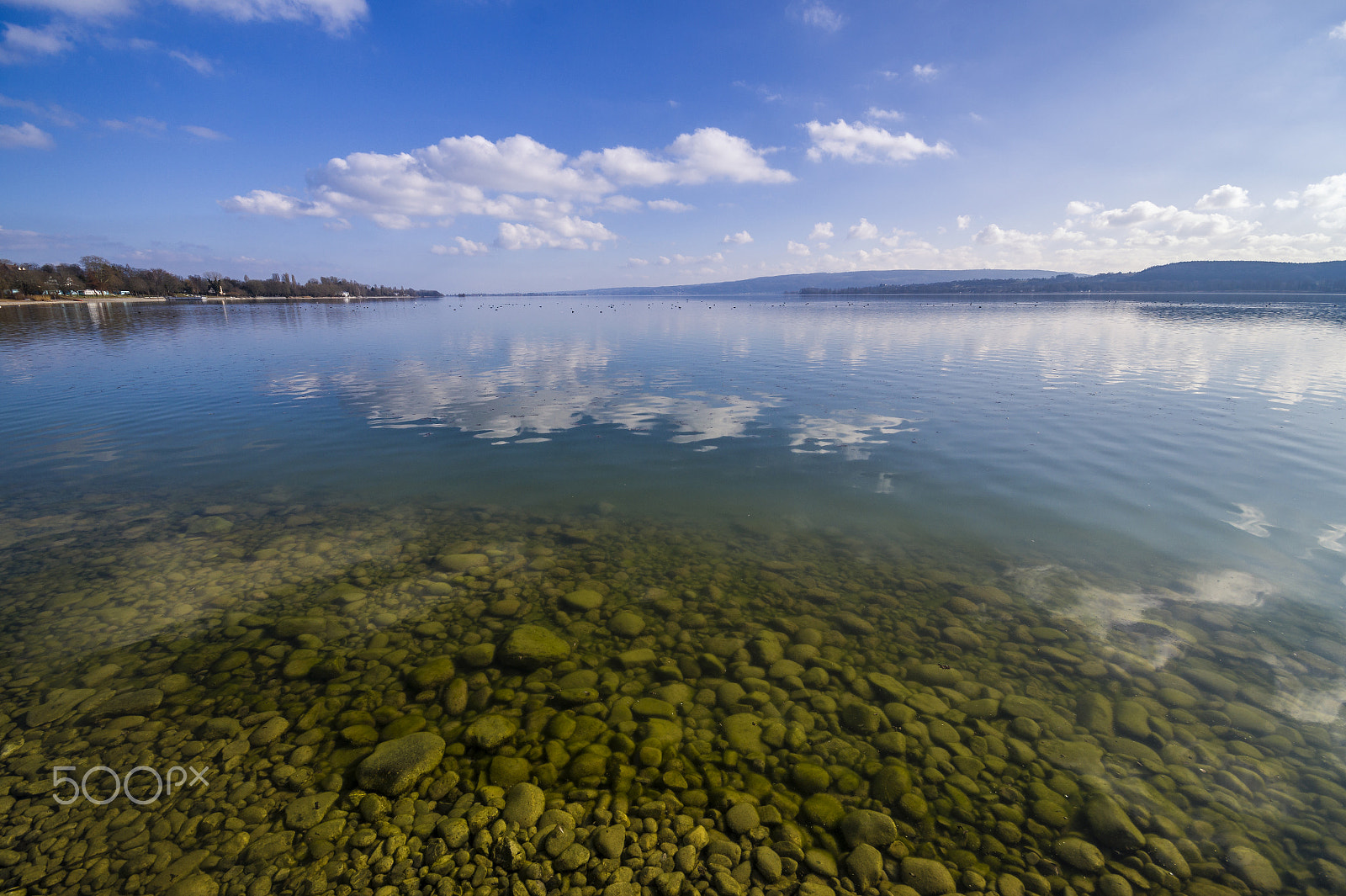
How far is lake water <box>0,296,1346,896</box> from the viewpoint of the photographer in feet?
18.8

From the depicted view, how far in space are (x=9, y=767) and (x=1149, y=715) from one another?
1507cm

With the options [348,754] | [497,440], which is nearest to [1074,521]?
[348,754]

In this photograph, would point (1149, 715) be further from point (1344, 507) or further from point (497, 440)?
point (497, 440)

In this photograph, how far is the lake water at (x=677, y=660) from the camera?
573cm

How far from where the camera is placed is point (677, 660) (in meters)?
9.10

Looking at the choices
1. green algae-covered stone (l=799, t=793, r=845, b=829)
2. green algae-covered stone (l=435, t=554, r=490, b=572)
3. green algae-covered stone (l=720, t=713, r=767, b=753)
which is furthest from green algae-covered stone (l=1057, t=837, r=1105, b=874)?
green algae-covered stone (l=435, t=554, r=490, b=572)

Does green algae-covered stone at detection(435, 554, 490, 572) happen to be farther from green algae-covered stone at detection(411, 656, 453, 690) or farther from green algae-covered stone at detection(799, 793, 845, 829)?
green algae-covered stone at detection(799, 793, 845, 829)

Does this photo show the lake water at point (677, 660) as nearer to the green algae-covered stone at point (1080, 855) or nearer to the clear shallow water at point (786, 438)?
the green algae-covered stone at point (1080, 855)

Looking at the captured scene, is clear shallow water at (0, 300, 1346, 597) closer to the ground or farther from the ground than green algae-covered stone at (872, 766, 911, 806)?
farther from the ground

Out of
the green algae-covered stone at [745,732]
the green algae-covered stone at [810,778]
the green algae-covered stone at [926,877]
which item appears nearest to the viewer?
the green algae-covered stone at [926,877]

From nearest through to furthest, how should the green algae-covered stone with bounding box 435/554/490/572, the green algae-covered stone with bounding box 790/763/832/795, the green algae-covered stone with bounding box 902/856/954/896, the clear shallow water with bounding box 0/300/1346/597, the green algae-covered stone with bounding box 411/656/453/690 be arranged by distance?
the green algae-covered stone with bounding box 902/856/954/896 → the green algae-covered stone with bounding box 790/763/832/795 → the green algae-covered stone with bounding box 411/656/453/690 → the green algae-covered stone with bounding box 435/554/490/572 → the clear shallow water with bounding box 0/300/1346/597

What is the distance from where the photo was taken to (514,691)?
27.1ft

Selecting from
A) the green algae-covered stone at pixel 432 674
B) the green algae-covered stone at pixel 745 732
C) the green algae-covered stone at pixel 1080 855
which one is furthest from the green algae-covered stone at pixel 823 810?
the green algae-covered stone at pixel 432 674

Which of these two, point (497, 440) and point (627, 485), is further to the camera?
Result: point (497, 440)
